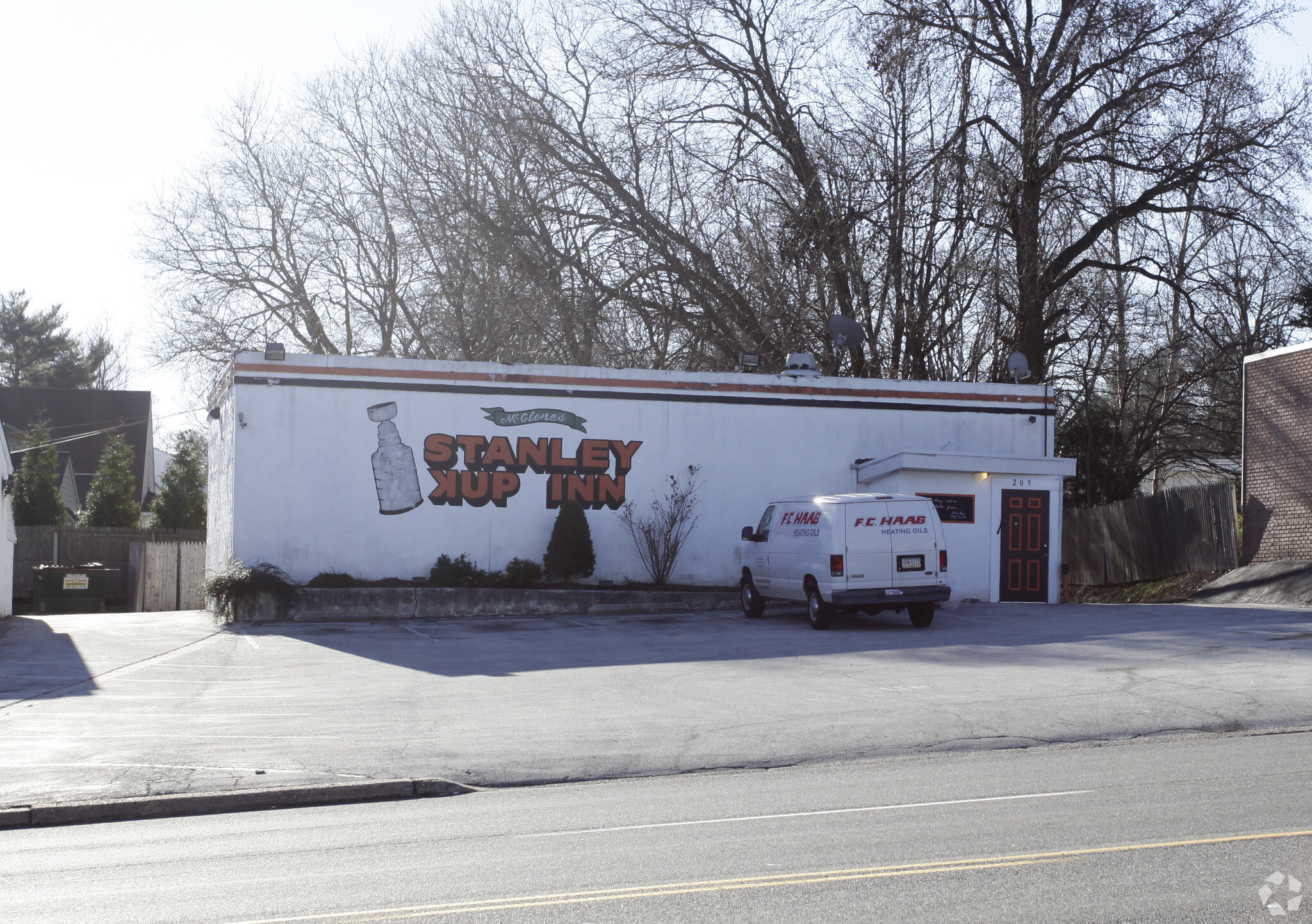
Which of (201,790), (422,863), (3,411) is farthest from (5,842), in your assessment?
(3,411)

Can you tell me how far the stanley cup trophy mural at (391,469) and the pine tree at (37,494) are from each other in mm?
22486

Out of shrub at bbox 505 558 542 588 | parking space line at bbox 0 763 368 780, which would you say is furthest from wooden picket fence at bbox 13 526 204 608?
parking space line at bbox 0 763 368 780

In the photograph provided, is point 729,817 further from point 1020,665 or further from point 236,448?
point 236,448

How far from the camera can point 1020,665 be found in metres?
14.1

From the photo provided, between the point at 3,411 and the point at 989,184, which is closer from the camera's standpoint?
A: the point at 989,184

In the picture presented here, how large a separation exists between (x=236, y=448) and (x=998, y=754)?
1682 cm

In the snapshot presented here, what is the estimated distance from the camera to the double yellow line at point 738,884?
5.48 metres

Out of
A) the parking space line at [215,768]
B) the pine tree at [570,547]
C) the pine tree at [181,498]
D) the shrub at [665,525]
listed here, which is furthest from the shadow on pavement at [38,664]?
the pine tree at [181,498]

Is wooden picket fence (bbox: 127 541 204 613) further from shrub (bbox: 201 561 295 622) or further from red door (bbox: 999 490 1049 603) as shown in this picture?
red door (bbox: 999 490 1049 603)

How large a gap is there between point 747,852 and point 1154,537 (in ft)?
86.1

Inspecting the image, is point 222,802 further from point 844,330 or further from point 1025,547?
point 844,330

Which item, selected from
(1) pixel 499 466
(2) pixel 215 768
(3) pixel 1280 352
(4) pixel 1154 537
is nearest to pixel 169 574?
(1) pixel 499 466

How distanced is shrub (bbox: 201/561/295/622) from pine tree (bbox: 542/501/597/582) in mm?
4789

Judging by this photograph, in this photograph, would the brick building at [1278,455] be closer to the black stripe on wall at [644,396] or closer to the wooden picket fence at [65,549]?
the black stripe on wall at [644,396]
